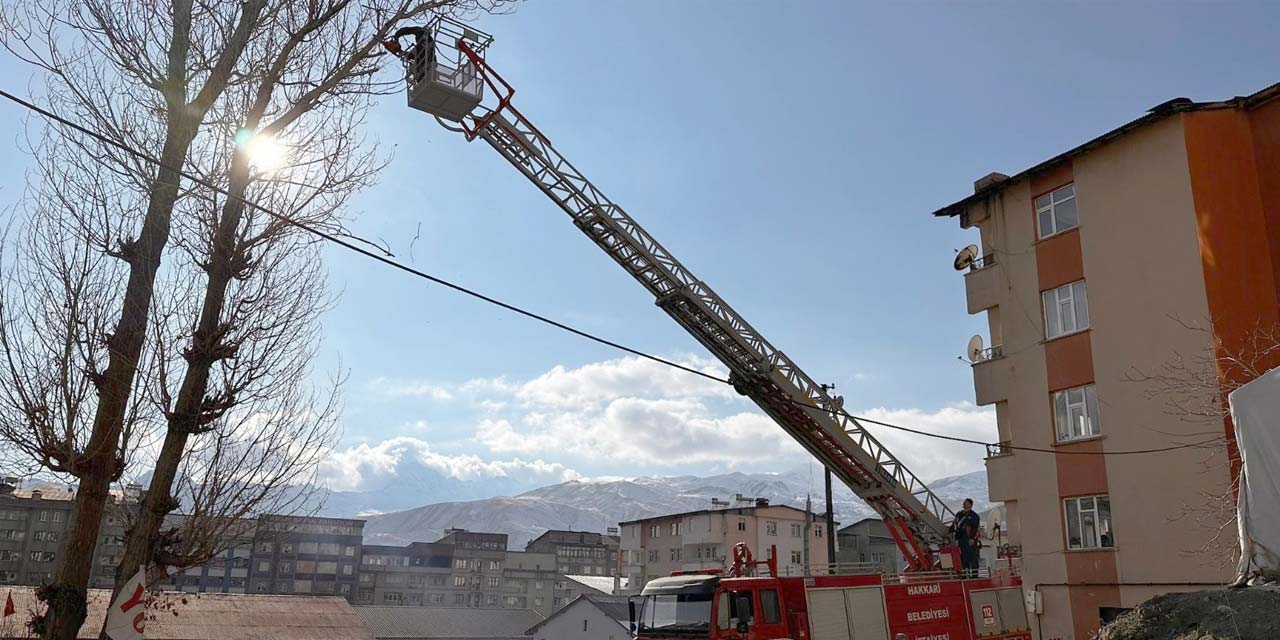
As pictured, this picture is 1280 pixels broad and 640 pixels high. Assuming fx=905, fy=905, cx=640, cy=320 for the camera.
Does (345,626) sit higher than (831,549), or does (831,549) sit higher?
(831,549)

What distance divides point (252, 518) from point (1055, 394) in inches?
650

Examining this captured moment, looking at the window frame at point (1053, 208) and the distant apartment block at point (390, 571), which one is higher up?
the window frame at point (1053, 208)

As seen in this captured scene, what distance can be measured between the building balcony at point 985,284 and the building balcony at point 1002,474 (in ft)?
11.2

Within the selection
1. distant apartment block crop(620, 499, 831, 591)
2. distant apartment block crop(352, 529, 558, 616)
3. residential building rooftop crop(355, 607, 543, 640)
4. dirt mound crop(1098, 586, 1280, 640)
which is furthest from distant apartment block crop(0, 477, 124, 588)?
dirt mound crop(1098, 586, 1280, 640)

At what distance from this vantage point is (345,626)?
45.7m

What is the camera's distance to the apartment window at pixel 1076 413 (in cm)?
1917

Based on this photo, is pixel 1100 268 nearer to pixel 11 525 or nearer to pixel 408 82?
pixel 408 82

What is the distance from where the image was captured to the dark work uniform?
745 inches

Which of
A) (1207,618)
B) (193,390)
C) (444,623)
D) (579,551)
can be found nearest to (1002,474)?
(1207,618)

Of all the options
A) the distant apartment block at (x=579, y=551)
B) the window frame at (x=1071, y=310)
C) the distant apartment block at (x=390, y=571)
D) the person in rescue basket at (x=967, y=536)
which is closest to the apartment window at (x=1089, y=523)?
the person in rescue basket at (x=967, y=536)

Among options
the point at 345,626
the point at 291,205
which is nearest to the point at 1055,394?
the point at 291,205

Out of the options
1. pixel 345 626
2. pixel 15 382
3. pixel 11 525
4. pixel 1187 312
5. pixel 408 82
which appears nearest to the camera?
pixel 15 382

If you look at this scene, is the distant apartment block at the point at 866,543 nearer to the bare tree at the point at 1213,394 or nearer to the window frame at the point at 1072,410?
the window frame at the point at 1072,410

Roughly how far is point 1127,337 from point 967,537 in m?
5.29
